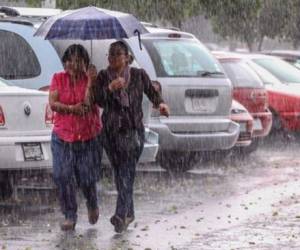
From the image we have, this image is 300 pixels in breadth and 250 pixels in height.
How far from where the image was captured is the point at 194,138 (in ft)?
42.7

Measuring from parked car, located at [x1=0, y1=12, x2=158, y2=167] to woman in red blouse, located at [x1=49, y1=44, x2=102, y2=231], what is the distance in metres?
1.56

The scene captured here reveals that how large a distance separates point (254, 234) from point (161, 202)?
211 cm

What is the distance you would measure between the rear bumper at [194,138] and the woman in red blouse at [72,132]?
3.30 metres

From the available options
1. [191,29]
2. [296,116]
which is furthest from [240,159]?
[191,29]

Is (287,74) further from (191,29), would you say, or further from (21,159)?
(191,29)

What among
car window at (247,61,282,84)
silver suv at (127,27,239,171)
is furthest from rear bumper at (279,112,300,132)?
silver suv at (127,27,239,171)

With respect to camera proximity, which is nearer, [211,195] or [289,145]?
[211,195]

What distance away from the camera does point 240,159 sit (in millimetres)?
15727

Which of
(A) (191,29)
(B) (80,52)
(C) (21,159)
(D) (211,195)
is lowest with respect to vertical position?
(A) (191,29)

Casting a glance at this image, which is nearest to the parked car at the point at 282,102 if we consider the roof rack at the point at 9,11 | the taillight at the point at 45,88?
the roof rack at the point at 9,11

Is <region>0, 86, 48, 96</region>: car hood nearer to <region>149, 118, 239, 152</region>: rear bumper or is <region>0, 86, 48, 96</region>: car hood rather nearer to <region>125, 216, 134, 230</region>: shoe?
<region>125, 216, 134, 230</region>: shoe

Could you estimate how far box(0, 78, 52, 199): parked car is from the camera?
993 centimetres

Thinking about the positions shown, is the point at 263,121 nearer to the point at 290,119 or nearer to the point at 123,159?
the point at 290,119

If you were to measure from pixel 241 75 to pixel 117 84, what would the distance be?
6879mm
